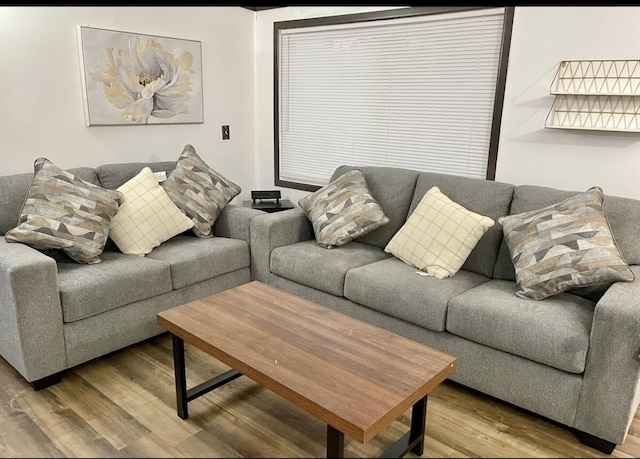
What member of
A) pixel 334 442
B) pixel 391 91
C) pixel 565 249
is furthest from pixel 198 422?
pixel 391 91

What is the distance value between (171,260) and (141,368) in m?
0.58

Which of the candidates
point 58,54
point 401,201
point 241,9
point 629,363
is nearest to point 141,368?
point 401,201

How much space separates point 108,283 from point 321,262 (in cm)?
108

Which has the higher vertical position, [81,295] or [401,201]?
[401,201]

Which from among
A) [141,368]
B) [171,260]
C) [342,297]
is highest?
[171,260]

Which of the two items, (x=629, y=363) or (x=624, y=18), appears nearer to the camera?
(x=629, y=363)

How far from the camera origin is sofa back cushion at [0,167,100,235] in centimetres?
241

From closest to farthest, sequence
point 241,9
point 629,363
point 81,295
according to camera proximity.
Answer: point 629,363
point 81,295
point 241,9

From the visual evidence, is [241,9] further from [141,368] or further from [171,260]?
[141,368]

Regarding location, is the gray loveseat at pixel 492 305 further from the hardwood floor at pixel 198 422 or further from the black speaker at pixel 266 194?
the black speaker at pixel 266 194

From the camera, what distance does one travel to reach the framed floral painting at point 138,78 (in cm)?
291

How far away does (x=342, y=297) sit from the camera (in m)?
2.53

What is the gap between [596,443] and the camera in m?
1.80

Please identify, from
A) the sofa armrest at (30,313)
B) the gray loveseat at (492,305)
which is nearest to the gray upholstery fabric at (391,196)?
the gray loveseat at (492,305)
